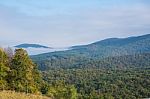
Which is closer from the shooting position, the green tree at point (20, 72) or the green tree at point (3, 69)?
the green tree at point (3, 69)

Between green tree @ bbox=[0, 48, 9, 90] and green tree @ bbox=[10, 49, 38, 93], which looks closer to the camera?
green tree @ bbox=[0, 48, 9, 90]

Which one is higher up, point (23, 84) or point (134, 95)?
point (23, 84)

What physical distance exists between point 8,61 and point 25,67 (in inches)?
130

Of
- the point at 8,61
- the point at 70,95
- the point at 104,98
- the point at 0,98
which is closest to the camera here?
the point at 0,98

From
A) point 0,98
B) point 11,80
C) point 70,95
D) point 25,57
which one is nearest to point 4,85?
point 11,80

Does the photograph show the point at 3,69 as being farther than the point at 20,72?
No

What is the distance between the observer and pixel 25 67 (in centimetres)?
6081

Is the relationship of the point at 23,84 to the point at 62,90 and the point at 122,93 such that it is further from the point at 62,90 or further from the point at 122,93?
the point at 122,93

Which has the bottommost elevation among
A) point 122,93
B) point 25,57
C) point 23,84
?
point 122,93

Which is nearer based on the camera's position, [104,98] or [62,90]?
[62,90]

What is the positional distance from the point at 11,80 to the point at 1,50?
4900mm

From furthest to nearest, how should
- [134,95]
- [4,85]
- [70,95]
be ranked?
[134,95] < [70,95] < [4,85]

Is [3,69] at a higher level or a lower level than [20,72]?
higher

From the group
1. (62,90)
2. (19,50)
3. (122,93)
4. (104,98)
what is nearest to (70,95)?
(62,90)
